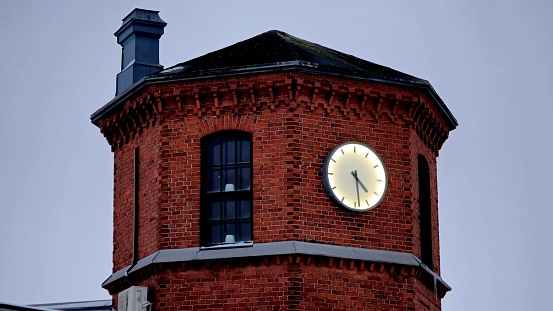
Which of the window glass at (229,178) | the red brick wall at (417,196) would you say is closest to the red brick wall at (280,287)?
the red brick wall at (417,196)

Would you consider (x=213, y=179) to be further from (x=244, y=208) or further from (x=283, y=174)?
(x=283, y=174)

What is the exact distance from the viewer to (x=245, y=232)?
34.8m

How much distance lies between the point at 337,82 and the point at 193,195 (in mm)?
3747

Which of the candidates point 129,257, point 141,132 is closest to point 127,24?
point 141,132

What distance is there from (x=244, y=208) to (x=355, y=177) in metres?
2.35

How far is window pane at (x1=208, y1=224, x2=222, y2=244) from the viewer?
114ft

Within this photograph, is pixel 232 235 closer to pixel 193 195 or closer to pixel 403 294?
pixel 193 195

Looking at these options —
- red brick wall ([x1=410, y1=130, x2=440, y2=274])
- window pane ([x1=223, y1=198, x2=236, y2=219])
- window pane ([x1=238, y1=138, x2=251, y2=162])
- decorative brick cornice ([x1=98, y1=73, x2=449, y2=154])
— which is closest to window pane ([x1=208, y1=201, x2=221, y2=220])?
window pane ([x1=223, y1=198, x2=236, y2=219])

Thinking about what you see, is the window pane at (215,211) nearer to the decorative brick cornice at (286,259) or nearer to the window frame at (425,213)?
the decorative brick cornice at (286,259)

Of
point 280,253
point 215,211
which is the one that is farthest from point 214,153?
point 280,253

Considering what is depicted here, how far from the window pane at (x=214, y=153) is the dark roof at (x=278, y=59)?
146 centimetres

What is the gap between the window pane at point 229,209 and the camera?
1377 inches

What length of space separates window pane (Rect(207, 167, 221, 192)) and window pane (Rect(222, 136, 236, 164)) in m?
0.26

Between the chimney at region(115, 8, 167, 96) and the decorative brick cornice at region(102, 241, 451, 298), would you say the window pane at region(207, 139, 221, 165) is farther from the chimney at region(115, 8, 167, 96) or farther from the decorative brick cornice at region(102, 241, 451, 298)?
the chimney at region(115, 8, 167, 96)
